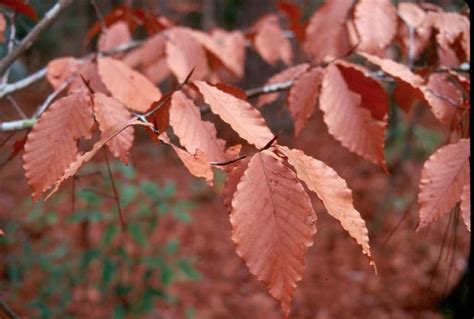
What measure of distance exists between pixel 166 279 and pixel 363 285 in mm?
1391

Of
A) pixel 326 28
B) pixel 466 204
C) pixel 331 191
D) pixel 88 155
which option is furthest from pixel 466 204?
pixel 326 28

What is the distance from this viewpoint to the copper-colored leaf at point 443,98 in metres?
0.74

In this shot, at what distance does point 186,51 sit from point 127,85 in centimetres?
31

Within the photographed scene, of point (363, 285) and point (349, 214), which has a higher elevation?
point (349, 214)

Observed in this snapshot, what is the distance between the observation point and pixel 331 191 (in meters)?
0.52

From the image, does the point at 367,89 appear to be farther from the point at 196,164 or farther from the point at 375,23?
the point at 196,164

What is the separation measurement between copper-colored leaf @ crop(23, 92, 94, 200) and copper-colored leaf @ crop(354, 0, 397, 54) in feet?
1.93

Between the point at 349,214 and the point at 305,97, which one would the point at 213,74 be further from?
the point at 349,214

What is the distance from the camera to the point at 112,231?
1.86 metres

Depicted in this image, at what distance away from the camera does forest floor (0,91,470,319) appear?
2479mm

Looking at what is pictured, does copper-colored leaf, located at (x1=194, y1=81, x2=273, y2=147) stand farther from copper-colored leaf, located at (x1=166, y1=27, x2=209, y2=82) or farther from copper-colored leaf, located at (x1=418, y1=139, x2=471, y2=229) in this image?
copper-colored leaf, located at (x1=166, y1=27, x2=209, y2=82)

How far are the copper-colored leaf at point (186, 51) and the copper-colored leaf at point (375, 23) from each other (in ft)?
1.29

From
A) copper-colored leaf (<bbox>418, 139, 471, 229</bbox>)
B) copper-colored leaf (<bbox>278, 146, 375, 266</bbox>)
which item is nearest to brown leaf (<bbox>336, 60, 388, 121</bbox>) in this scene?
copper-colored leaf (<bbox>418, 139, 471, 229</bbox>)

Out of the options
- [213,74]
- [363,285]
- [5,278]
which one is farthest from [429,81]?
[5,278]
